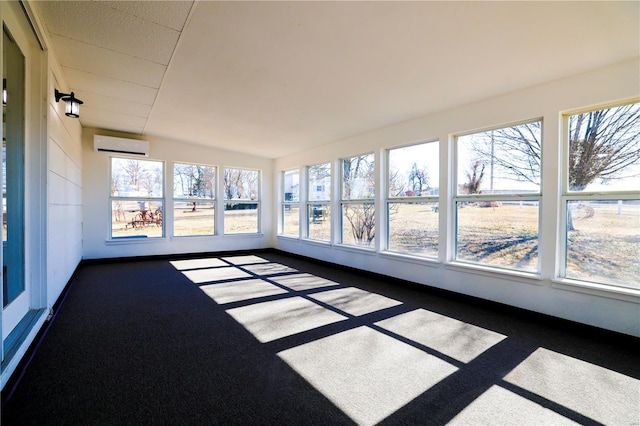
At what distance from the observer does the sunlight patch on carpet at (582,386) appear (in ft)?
5.66

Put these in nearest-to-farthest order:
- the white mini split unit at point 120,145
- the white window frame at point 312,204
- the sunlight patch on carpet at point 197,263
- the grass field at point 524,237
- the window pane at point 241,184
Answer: the grass field at point 524,237
the white mini split unit at point 120,145
the sunlight patch on carpet at point 197,263
the white window frame at point 312,204
the window pane at point 241,184

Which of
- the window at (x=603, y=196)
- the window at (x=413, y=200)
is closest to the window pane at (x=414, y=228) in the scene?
the window at (x=413, y=200)

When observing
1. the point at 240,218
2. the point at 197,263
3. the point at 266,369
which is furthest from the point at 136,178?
the point at 266,369

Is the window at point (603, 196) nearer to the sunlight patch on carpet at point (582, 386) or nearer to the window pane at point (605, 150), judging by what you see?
the window pane at point (605, 150)

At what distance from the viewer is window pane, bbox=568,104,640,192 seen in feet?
8.63

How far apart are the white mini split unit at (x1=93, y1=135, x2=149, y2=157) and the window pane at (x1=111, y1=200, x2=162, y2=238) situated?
3.36 ft

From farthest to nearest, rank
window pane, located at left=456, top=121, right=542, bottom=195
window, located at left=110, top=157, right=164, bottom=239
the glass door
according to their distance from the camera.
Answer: window, located at left=110, top=157, right=164, bottom=239
window pane, located at left=456, top=121, right=542, bottom=195
the glass door

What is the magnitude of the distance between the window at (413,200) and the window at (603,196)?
147 cm

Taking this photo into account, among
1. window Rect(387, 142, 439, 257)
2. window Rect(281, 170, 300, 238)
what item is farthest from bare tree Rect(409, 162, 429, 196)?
window Rect(281, 170, 300, 238)

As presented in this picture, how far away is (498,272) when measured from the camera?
3383mm

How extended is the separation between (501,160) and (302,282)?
3.13m

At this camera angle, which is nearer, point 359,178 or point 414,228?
point 414,228

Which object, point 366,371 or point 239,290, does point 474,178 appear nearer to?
point 366,371

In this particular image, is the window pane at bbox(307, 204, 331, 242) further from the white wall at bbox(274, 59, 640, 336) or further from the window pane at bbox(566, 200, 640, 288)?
the window pane at bbox(566, 200, 640, 288)
